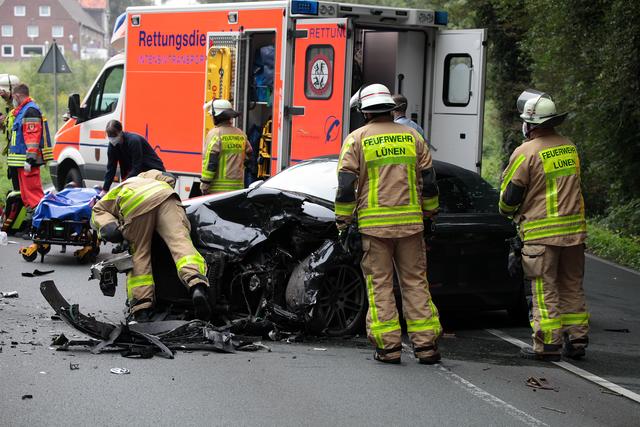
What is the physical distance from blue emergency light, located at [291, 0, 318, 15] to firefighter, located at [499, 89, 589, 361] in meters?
5.08

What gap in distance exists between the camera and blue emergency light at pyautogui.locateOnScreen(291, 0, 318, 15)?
503 inches

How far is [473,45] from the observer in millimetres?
12945

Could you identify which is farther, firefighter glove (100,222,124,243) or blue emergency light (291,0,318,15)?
blue emergency light (291,0,318,15)

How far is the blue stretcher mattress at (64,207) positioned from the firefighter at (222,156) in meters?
1.36

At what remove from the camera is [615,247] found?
17234 mm

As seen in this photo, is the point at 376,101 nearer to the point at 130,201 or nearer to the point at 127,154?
the point at 130,201

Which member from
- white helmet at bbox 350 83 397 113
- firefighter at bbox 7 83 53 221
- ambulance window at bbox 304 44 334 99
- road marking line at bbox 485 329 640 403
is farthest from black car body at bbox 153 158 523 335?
firefighter at bbox 7 83 53 221

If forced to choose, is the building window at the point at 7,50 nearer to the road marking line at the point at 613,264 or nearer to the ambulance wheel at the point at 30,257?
the road marking line at the point at 613,264

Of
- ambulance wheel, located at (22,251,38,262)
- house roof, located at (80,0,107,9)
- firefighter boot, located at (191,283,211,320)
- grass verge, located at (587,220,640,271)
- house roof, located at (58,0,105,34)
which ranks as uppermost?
house roof, located at (80,0,107,9)

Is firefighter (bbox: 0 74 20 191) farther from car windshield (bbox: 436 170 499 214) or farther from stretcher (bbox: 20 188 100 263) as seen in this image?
car windshield (bbox: 436 170 499 214)

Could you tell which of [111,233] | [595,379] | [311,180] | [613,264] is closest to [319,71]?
[311,180]

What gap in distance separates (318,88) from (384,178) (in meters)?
5.38

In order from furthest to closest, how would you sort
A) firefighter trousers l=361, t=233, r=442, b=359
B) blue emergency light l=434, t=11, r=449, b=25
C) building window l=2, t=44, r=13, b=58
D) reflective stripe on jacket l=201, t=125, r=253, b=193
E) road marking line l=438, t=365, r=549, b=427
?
building window l=2, t=44, r=13, b=58 < blue emergency light l=434, t=11, r=449, b=25 < reflective stripe on jacket l=201, t=125, r=253, b=193 < firefighter trousers l=361, t=233, r=442, b=359 < road marking line l=438, t=365, r=549, b=427

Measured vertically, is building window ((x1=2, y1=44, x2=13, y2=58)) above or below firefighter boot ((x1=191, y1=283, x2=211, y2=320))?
above
